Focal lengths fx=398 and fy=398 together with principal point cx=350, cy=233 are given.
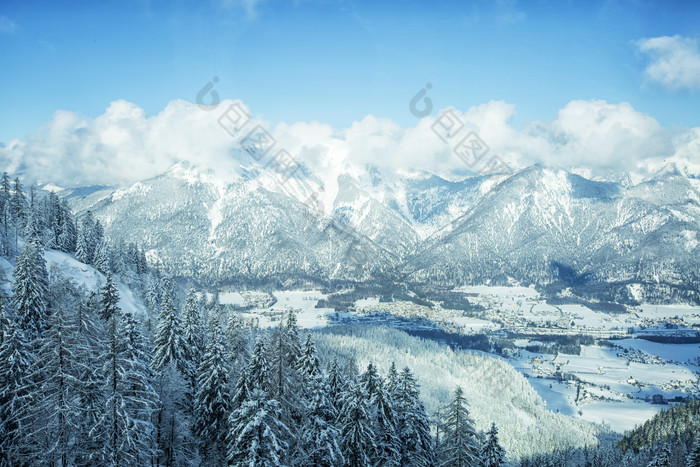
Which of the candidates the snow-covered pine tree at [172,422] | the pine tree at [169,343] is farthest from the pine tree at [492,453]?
the pine tree at [169,343]

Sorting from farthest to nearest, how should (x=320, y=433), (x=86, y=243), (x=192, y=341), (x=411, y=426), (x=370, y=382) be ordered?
(x=86, y=243)
(x=192, y=341)
(x=411, y=426)
(x=370, y=382)
(x=320, y=433)

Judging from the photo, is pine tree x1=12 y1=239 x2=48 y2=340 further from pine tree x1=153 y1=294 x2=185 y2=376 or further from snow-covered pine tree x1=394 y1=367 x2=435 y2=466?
snow-covered pine tree x1=394 y1=367 x2=435 y2=466

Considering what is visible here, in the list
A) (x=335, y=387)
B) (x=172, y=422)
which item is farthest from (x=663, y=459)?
(x=172, y=422)

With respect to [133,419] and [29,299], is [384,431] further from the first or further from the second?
[29,299]

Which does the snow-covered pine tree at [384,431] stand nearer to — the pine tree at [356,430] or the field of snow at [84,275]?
the pine tree at [356,430]

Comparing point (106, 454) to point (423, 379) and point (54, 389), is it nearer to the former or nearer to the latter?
point (54, 389)

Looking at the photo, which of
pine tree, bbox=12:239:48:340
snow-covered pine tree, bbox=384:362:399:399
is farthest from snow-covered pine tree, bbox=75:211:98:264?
snow-covered pine tree, bbox=384:362:399:399

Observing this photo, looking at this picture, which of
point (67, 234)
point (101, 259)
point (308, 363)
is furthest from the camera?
point (67, 234)
